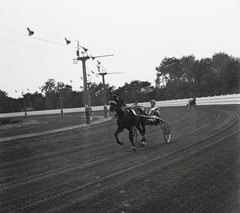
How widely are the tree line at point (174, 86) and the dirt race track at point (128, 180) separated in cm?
2974

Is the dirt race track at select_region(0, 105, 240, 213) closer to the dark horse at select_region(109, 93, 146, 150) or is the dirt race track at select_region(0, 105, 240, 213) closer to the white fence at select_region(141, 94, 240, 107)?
the dark horse at select_region(109, 93, 146, 150)

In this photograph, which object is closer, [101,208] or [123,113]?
[101,208]

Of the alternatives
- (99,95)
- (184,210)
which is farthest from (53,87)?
(184,210)

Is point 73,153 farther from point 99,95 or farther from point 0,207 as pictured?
point 99,95

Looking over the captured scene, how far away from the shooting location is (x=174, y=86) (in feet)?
234

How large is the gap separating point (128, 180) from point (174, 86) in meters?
66.6

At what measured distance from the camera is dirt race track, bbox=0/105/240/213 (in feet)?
15.6

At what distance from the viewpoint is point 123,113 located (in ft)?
31.5

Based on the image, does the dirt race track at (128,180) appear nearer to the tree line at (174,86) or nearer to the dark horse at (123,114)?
the dark horse at (123,114)

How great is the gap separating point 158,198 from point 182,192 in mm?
497

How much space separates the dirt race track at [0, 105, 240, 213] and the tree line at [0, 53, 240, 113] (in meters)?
29.7

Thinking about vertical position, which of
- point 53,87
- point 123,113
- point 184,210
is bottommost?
point 184,210

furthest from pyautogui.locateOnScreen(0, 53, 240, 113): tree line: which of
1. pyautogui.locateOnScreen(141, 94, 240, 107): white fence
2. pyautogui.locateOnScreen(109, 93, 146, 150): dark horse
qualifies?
pyautogui.locateOnScreen(109, 93, 146, 150): dark horse

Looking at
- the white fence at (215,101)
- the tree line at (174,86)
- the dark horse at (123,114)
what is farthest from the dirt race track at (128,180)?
the tree line at (174,86)
